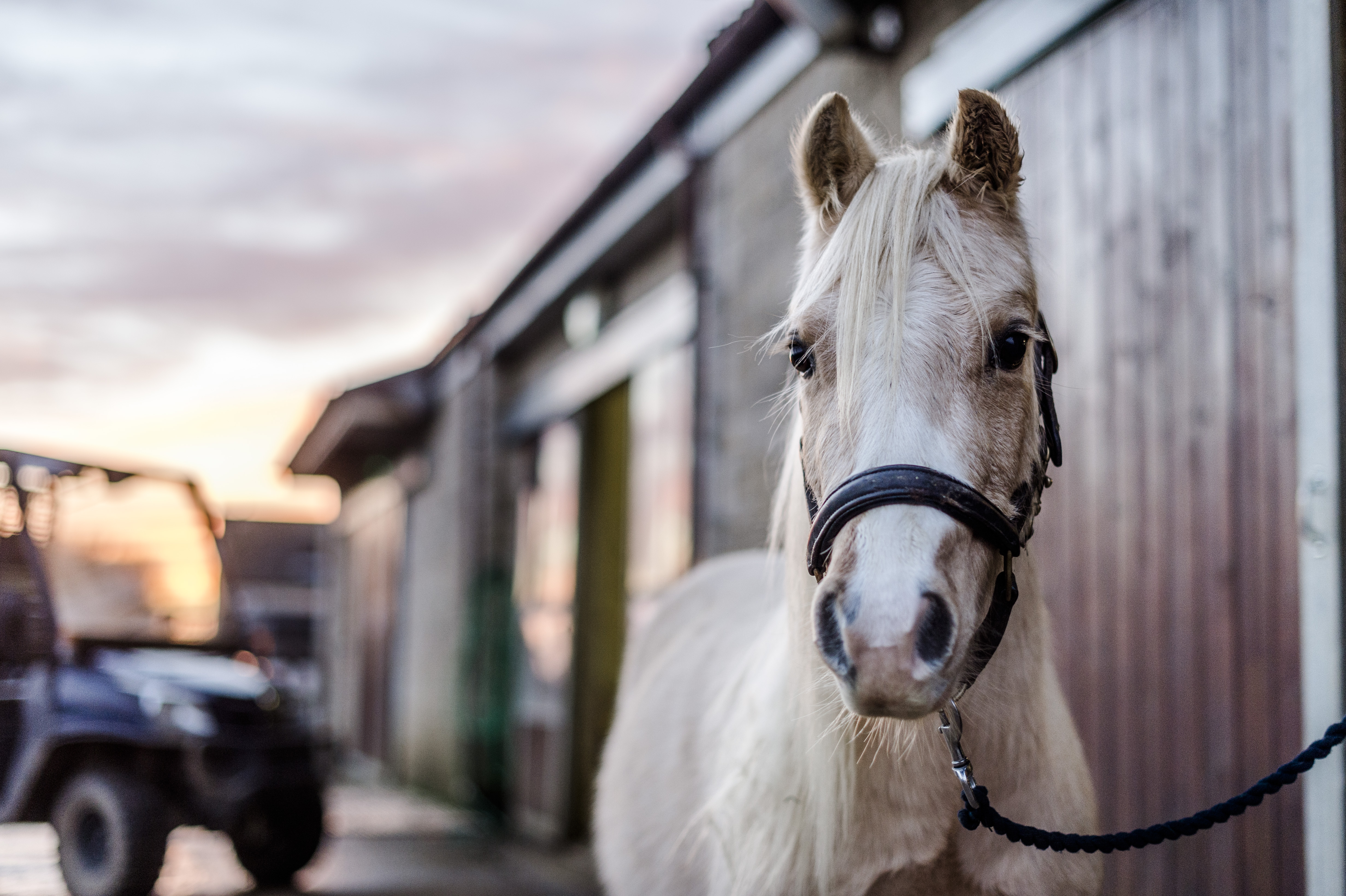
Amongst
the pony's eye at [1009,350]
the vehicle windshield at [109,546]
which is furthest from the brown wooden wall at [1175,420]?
the vehicle windshield at [109,546]

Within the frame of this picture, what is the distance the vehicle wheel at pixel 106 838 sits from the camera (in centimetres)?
211

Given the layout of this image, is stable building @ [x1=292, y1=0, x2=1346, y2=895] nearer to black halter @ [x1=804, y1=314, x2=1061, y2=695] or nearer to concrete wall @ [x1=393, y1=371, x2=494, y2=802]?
black halter @ [x1=804, y1=314, x2=1061, y2=695]

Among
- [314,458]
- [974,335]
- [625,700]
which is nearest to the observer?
[974,335]

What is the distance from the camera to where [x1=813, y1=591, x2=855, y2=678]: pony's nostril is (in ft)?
3.88

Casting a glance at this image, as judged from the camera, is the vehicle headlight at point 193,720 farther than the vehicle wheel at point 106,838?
Yes

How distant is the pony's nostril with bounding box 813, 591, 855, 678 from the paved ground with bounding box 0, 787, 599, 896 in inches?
69.0

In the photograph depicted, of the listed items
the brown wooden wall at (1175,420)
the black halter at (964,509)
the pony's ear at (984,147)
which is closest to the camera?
the black halter at (964,509)

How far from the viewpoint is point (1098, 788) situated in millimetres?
2820

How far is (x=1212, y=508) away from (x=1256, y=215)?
746 millimetres

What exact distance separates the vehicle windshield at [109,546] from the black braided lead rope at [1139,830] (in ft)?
7.13

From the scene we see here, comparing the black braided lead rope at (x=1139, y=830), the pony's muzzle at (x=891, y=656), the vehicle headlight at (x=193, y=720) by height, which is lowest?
the vehicle headlight at (x=193, y=720)

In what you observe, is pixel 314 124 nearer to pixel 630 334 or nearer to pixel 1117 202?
pixel 1117 202

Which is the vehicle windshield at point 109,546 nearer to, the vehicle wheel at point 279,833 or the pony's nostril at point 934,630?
the vehicle wheel at point 279,833

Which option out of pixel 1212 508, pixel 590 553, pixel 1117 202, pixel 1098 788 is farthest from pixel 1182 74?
pixel 590 553
